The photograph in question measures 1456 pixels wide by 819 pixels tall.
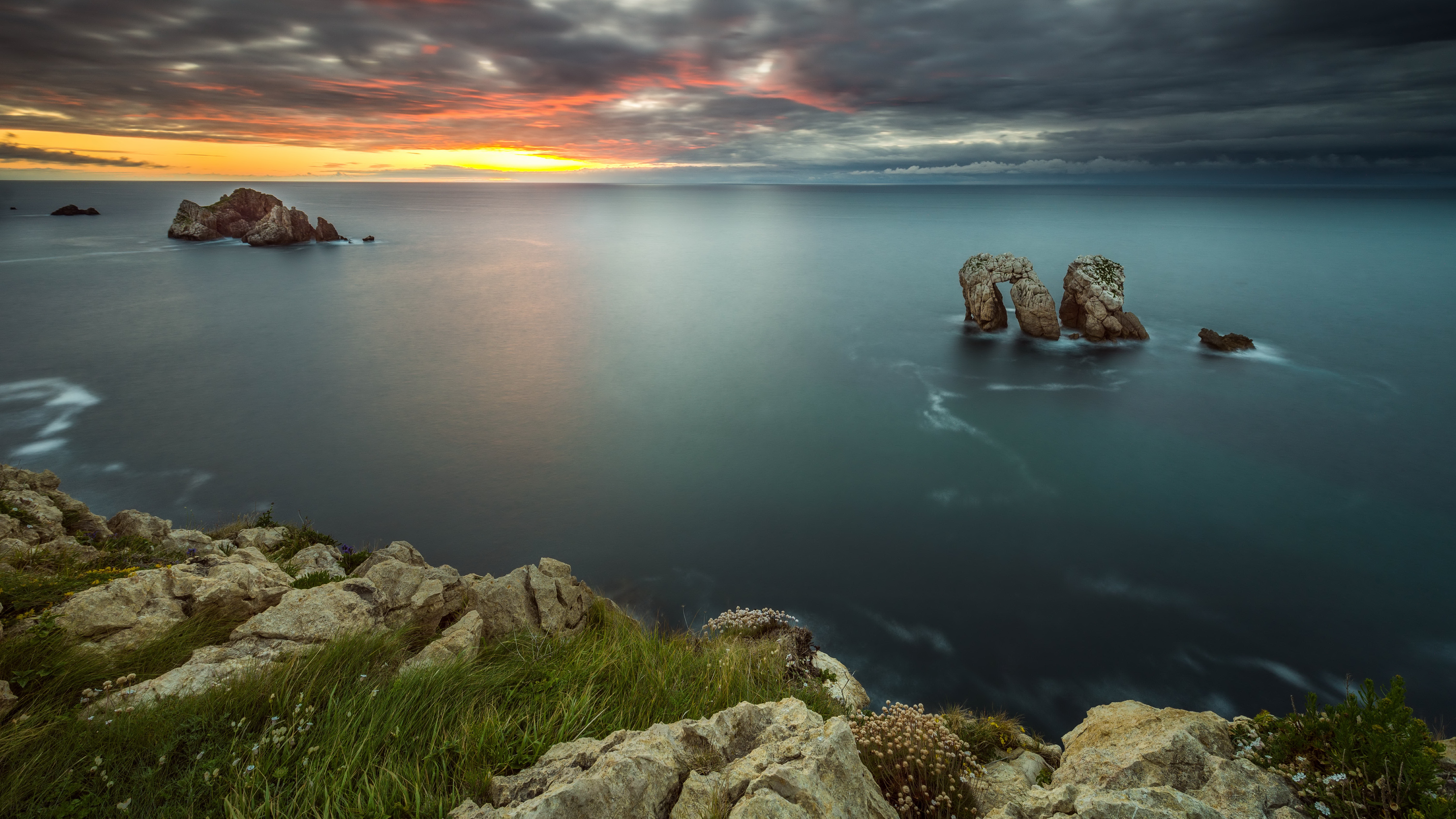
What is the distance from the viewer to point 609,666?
680 cm

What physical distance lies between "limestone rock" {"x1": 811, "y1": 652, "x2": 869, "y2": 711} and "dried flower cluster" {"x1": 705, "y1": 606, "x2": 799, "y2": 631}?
3.18ft

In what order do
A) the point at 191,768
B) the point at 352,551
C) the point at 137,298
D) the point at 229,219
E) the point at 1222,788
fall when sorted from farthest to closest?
1. the point at 229,219
2. the point at 137,298
3. the point at 352,551
4. the point at 1222,788
5. the point at 191,768

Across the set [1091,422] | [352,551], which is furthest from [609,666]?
[1091,422]

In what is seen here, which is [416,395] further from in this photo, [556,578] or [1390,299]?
[1390,299]

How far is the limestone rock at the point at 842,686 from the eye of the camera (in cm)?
977

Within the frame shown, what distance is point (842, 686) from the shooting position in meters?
10.7

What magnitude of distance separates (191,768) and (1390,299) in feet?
271

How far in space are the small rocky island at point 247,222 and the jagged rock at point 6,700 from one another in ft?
348

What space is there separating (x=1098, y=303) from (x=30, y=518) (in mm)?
50229

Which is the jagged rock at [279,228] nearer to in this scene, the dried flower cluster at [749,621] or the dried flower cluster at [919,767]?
the dried flower cluster at [749,621]

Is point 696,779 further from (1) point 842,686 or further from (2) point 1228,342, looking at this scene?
(2) point 1228,342

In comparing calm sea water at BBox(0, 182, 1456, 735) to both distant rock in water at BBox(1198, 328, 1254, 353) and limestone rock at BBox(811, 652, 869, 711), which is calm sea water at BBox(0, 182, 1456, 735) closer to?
distant rock in water at BBox(1198, 328, 1254, 353)

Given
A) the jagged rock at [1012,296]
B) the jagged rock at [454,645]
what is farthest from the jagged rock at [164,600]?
the jagged rock at [1012,296]

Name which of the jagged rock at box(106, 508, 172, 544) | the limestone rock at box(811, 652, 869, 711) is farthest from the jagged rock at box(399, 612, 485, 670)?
the jagged rock at box(106, 508, 172, 544)
